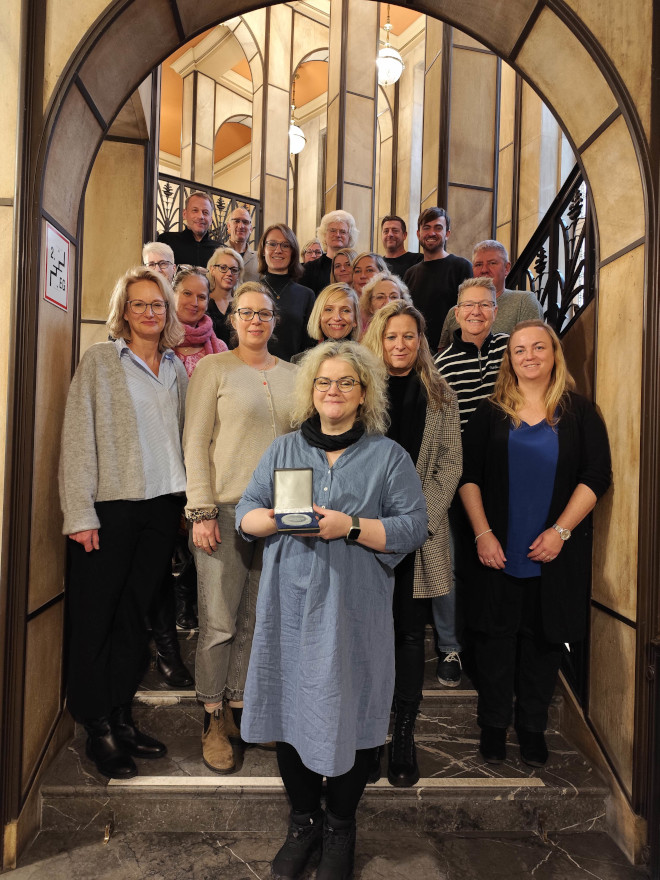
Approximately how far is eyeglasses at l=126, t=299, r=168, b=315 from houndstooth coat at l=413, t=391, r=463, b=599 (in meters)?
1.00

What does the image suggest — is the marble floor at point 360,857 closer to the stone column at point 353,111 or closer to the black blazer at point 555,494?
the black blazer at point 555,494

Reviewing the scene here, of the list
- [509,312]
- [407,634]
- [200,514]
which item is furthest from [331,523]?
[509,312]

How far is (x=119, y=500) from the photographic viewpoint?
2.18 m

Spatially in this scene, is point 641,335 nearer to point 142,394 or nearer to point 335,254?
point 142,394

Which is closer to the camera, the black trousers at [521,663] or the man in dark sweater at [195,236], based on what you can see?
the black trousers at [521,663]

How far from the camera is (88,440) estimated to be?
2145 millimetres

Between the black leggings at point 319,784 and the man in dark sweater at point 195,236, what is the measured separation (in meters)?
3.61

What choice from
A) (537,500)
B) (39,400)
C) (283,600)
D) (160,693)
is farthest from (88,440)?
(537,500)

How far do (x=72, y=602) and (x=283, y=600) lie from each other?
85cm

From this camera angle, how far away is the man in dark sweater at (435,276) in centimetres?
383

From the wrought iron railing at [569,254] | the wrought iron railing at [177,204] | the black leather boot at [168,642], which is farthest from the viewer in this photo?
the wrought iron railing at [177,204]

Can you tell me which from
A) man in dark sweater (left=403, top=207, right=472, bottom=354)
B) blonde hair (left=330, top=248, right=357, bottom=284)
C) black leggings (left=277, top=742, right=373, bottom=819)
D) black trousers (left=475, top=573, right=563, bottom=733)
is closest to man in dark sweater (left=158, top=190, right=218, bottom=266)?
blonde hair (left=330, top=248, right=357, bottom=284)

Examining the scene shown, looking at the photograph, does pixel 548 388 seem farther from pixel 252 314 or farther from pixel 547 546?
pixel 252 314

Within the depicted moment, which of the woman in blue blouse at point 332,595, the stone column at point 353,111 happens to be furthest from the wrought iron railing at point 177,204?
the woman in blue blouse at point 332,595
